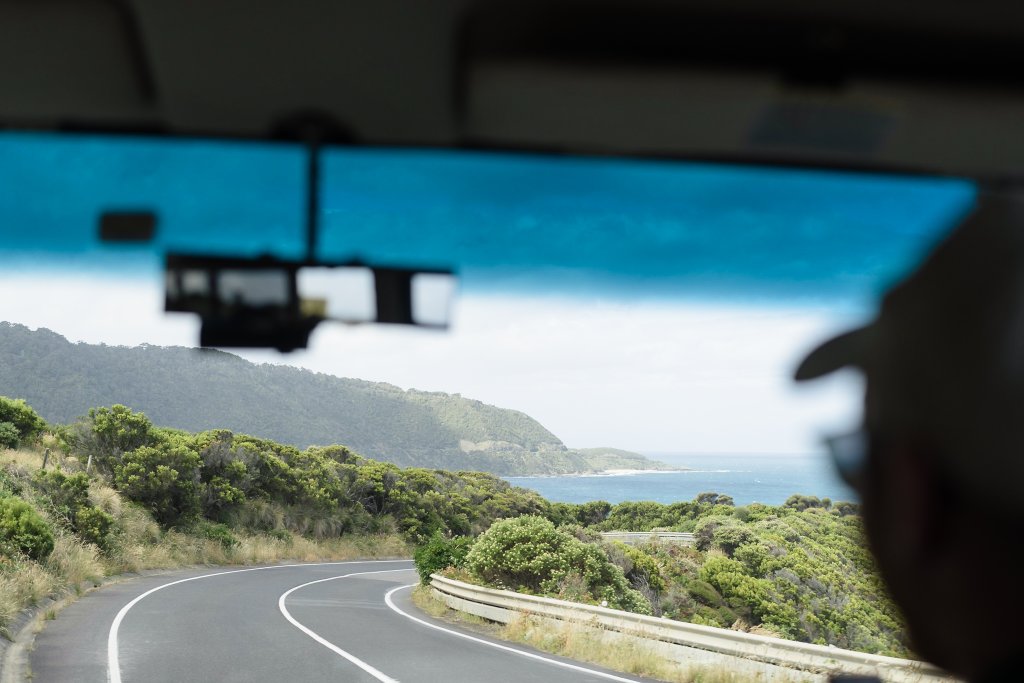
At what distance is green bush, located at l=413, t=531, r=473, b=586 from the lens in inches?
805

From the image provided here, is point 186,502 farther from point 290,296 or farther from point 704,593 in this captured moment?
point 290,296

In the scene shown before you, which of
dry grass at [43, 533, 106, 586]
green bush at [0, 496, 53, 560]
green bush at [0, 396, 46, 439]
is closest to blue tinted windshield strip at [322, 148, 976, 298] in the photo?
green bush at [0, 496, 53, 560]

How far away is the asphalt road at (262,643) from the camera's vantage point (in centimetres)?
1012

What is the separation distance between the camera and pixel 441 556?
814 inches

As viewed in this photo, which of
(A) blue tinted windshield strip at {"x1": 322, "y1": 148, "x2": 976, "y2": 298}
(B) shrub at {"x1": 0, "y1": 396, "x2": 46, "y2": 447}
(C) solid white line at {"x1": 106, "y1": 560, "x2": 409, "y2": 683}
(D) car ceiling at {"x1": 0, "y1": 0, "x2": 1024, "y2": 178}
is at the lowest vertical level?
(C) solid white line at {"x1": 106, "y1": 560, "x2": 409, "y2": 683}

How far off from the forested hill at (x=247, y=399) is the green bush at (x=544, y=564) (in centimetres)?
1431

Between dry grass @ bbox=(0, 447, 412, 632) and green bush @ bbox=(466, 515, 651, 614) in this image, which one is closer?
dry grass @ bbox=(0, 447, 412, 632)

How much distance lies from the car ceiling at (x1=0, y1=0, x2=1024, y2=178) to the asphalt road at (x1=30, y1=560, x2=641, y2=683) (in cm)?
789

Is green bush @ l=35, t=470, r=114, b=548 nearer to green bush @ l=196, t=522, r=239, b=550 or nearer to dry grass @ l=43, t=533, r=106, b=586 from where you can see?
dry grass @ l=43, t=533, r=106, b=586

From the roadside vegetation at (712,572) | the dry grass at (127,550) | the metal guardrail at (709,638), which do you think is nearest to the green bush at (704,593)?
the roadside vegetation at (712,572)

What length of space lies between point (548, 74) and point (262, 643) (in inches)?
445

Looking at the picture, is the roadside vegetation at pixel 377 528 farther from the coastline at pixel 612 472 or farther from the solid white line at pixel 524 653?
the solid white line at pixel 524 653

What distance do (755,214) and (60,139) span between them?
9.18 feet

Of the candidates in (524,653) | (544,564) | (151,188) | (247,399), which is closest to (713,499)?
(544,564)
